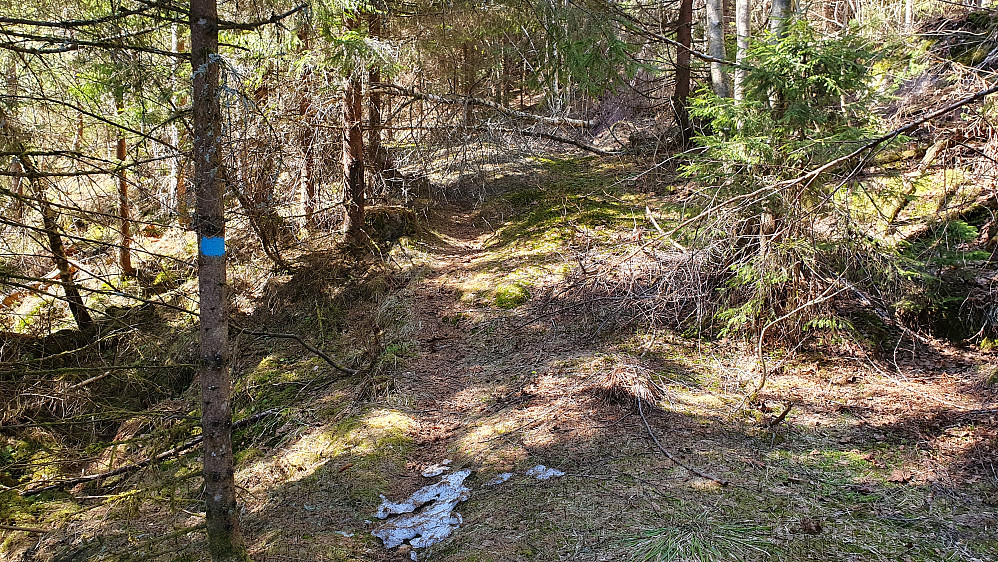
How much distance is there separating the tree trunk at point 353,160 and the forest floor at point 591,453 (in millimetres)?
2233

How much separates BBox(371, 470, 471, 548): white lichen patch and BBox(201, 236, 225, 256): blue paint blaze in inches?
84.2

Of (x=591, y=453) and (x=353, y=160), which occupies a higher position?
(x=353, y=160)

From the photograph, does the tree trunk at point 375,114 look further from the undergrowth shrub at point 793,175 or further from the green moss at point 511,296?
the undergrowth shrub at point 793,175

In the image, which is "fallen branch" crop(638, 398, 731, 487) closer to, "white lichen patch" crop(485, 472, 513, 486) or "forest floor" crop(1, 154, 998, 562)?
"forest floor" crop(1, 154, 998, 562)

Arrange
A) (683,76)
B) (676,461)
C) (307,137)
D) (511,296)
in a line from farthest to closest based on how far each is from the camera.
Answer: (683,76) → (307,137) → (511,296) → (676,461)

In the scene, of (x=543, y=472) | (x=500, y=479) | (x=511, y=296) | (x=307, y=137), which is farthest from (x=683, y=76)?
(x=500, y=479)

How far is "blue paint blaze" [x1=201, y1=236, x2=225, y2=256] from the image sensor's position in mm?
3379

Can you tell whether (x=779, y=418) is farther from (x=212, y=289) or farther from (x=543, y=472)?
(x=212, y=289)

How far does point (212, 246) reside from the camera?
3404 millimetres

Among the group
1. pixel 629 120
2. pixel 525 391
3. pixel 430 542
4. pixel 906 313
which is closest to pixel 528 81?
pixel 525 391

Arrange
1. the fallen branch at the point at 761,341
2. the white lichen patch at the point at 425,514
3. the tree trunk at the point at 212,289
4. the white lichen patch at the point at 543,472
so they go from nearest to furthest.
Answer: the tree trunk at the point at 212,289
the white lichen patch at the point at 425,514
the white lichen patch at the point at 543,472
the fallen branch at the point at 761,341

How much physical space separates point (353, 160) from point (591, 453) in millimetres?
6393

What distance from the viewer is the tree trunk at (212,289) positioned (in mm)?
3326

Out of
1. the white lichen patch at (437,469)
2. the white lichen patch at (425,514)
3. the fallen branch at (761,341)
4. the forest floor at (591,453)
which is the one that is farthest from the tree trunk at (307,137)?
the fallen branch at (761,341)
